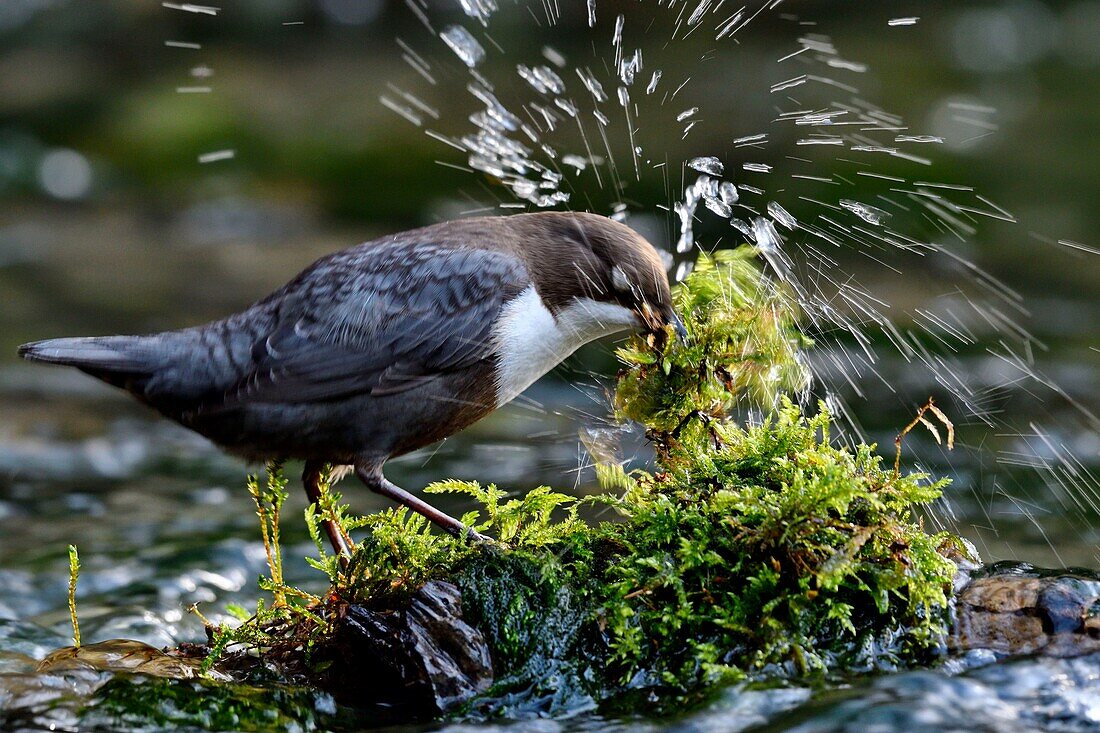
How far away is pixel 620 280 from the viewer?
369cm

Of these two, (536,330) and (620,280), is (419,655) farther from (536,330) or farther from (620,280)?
(620,280)

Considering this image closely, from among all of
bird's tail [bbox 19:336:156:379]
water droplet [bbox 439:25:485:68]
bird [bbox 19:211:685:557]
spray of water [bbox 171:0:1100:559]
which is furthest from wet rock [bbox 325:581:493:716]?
water droplet [bbox 439:25:485:68]

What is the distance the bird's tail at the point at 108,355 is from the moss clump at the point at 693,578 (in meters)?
1.02

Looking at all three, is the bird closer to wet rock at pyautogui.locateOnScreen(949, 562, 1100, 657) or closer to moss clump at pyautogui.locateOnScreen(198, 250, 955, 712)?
Result: moss clump at pyautogui.locateOnScreen(198, 250, 955, 712)

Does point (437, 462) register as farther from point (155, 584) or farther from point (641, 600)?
point (641, 600)

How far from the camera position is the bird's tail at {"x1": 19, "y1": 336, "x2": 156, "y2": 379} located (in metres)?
3.72

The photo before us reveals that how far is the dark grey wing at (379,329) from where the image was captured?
3.69m

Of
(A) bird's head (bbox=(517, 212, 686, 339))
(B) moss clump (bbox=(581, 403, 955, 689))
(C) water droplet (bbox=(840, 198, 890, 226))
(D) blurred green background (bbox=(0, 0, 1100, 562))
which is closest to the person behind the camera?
(B) moss clump (bbox=(581, 403, 955, 689))

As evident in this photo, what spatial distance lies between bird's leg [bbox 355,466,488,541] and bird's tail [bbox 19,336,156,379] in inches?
31.8

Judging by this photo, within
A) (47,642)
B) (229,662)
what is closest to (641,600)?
(229,662)

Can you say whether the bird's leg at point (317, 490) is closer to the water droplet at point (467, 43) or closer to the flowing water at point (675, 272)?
the flowing water at point (675, 272)

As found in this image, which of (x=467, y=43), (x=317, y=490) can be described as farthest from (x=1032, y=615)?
(x=467, y=43)

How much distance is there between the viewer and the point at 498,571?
291 cm

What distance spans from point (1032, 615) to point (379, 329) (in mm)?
2104
